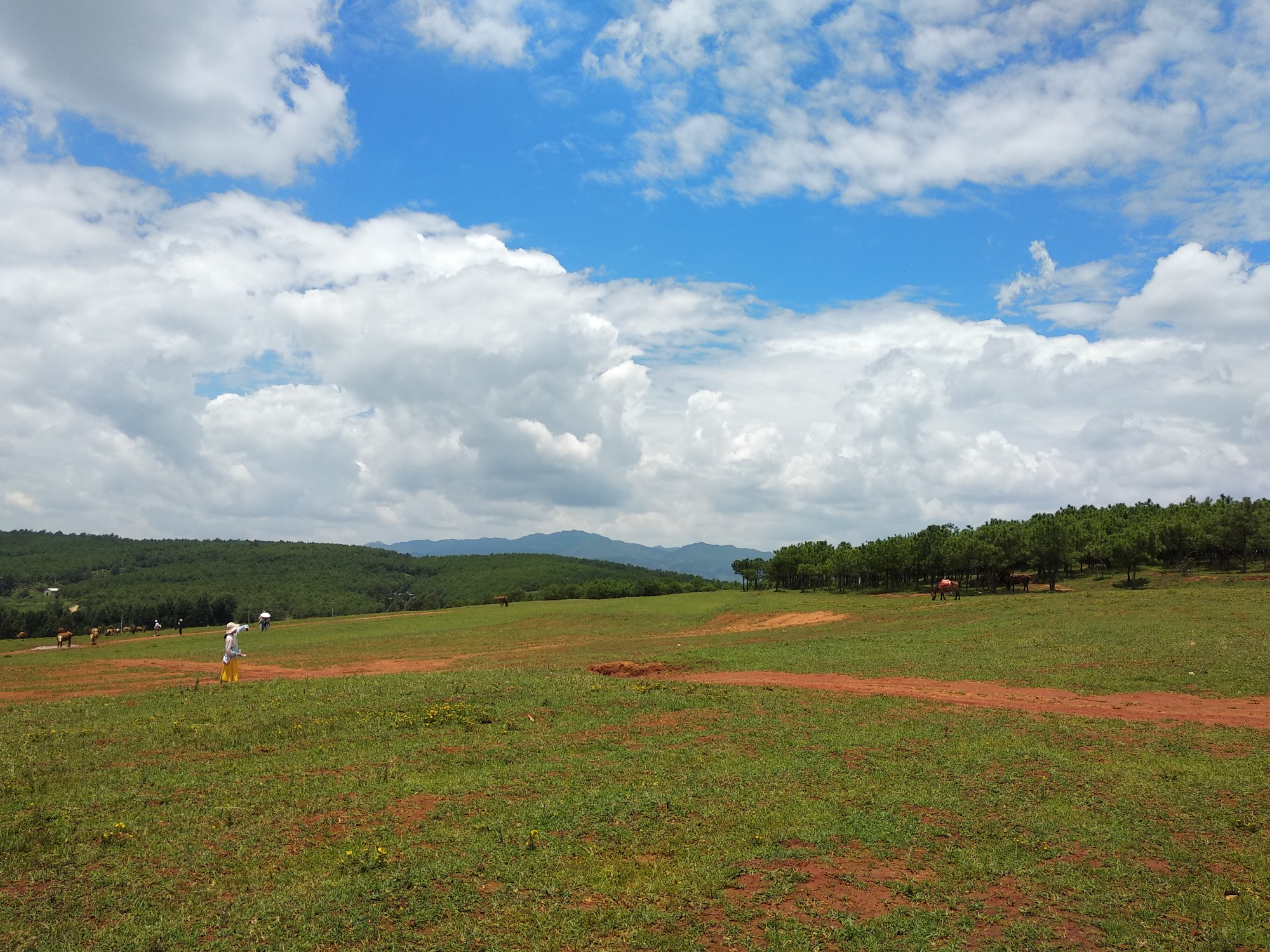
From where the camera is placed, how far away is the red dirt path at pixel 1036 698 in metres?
19.9

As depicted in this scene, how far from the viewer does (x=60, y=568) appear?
185m

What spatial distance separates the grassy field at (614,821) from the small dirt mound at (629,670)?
3630 mm

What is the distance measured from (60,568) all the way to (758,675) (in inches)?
8634

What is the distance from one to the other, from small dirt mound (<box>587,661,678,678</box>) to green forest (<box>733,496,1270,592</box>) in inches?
2165

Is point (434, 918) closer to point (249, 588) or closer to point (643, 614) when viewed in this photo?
point (643, 614)

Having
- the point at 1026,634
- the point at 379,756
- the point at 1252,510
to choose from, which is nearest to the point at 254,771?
the point at 379,756

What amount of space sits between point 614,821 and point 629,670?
16.8 m

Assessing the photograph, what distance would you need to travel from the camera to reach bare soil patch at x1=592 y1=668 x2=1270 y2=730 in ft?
65.4

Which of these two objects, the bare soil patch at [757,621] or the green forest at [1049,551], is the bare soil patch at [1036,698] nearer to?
the bare soil patch at [757,621]

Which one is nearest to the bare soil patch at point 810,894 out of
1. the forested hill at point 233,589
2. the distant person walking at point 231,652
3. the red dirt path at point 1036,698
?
the red dirt path at point 1036,698

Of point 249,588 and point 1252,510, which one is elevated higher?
point 1252,510

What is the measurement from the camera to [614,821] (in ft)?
37.7

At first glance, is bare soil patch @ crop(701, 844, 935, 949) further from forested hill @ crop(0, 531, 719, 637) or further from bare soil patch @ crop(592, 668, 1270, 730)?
forested hill @ crop(0, 531, 719, 637)

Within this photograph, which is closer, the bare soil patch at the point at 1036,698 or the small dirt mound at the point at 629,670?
the bare soil patch at the point at 1036,698
